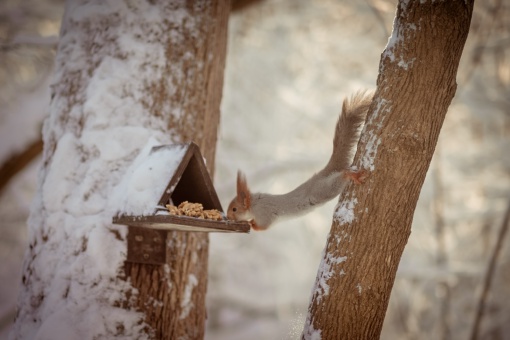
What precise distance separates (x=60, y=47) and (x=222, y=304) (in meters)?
7.52

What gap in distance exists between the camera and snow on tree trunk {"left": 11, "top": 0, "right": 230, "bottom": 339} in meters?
2.22

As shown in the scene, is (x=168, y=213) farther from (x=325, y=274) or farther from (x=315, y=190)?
(x=315, y=190)

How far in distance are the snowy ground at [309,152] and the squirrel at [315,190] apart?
3.95m

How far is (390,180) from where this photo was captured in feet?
5.99

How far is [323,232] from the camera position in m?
8.62

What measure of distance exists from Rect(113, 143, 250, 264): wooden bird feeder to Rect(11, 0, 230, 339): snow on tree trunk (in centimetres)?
10

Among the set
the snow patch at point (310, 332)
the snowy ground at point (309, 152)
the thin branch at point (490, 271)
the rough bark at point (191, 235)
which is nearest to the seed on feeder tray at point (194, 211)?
the rough bark at point (191, 235)

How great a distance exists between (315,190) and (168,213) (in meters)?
0.79

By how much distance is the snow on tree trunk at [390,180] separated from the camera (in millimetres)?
1799

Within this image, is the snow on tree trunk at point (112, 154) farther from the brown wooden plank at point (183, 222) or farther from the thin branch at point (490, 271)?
the thin branch at point (490, 271)

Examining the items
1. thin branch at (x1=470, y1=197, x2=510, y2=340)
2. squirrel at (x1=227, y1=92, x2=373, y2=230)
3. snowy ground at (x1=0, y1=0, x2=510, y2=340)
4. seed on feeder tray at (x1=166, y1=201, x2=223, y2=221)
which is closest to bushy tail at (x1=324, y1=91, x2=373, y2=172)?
squirrel at (x1=227, y1=92, x2=373, y2=230)

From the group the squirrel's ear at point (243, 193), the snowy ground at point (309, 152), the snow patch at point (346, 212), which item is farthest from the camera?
the snowy ground at point (309, 152)

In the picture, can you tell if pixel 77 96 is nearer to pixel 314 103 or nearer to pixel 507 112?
pixel 314 103

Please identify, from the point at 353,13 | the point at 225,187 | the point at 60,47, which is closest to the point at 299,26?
the point at 353,13
